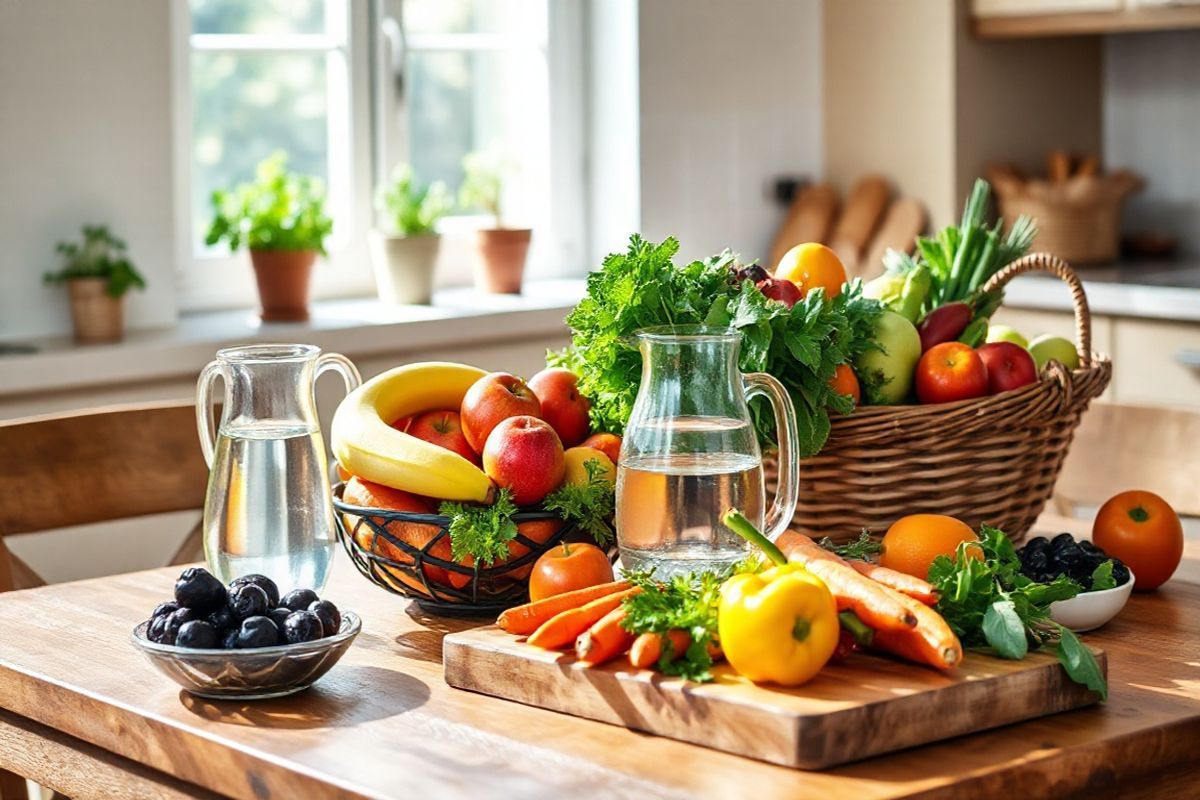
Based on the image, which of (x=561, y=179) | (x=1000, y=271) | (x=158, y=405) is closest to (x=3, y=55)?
(x=158, y=405)

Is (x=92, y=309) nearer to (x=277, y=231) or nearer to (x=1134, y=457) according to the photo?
(x=277, y=231)

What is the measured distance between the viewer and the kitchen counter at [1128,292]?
3037mm

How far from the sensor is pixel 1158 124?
3783 millimetres

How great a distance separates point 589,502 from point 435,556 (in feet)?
0.43

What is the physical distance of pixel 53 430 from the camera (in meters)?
1.87

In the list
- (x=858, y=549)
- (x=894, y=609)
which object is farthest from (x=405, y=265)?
(x=894, y=609)

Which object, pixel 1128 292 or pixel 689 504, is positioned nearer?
pixel 689 504

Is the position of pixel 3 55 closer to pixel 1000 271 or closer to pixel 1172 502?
pixel 1000 271

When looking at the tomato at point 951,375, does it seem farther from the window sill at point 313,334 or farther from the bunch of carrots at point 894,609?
the window sill at point 313,334

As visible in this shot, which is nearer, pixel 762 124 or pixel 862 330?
pixel 862 330

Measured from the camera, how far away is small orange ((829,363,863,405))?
141 centimetres

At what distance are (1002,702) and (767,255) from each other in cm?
275

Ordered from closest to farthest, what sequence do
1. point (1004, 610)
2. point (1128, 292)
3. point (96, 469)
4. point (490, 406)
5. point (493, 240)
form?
1. point (1004, 610)
2. point (490, 406)
3. point (96, 469)
4. point (1128, 292)
5. point (493, 240)

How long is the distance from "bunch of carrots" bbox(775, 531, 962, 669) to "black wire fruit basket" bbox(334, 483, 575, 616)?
0.77 ft
